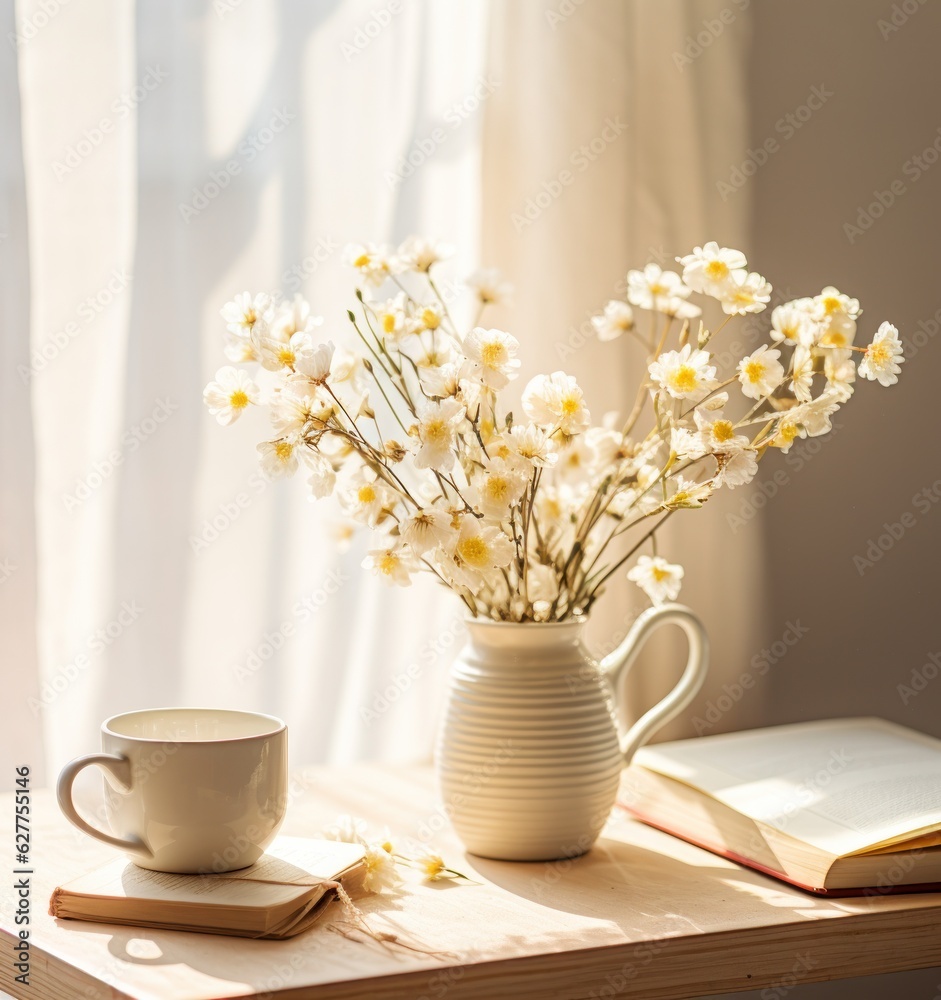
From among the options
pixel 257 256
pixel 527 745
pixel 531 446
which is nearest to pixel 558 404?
pixel 531 446

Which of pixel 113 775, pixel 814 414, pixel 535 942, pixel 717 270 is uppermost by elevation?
pixel 717 270

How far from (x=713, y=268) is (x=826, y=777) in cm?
43

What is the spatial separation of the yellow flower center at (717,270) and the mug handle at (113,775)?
0.52 m

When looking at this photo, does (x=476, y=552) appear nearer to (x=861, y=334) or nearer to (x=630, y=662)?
(x=630, y=662)

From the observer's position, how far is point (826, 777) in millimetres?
993

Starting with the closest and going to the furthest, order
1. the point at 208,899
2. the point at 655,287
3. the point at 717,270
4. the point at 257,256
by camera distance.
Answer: the point at 208,899 < the point at 717,270 < the point at 655,287 < the point at 257,256

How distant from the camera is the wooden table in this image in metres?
0.71

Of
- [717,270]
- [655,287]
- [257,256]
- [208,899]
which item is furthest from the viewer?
[257,256]

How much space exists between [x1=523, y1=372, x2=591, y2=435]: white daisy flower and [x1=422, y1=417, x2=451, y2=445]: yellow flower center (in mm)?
64

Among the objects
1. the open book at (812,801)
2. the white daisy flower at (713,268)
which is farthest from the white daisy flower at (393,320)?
the open book at (812,801)

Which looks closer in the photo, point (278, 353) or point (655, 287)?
point (278, 353)

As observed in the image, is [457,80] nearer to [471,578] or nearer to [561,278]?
[561,278]

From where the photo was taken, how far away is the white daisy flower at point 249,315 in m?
0.83

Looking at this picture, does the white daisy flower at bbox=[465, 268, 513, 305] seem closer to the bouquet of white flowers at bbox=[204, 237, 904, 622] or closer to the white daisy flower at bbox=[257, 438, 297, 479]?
the bouquet of white flowers at bbox=[204, 237, 904, 622]
